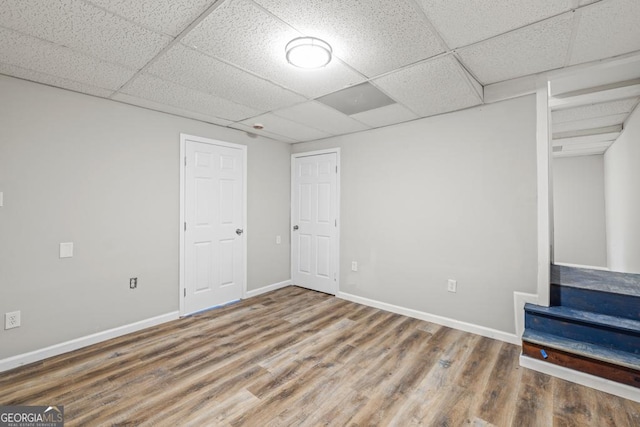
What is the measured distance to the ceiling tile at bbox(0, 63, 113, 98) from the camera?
222 centimetres

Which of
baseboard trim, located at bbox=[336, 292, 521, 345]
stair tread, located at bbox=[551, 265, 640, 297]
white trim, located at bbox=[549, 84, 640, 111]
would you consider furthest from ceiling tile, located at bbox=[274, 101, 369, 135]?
stair tread, located at bbox=[551, 265, 640, 297]

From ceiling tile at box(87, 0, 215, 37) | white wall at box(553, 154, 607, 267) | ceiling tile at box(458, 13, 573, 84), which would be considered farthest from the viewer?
white wall at box(553, 154, 607, 267)

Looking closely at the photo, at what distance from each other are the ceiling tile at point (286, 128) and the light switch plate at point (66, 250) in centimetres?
222

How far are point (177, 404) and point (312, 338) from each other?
1.32 metres

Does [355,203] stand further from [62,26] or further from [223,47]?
[62,26]

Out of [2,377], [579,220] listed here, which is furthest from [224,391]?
[579,220]

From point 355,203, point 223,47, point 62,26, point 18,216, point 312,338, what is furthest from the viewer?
point 355,203

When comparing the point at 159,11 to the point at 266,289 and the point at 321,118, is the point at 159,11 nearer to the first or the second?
the point at 321,118

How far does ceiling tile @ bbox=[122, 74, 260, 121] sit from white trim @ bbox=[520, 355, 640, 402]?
3551mm

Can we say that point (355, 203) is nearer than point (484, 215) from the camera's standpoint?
No

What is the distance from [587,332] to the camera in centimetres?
225

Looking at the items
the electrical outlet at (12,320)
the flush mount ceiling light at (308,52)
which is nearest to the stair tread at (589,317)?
the flush mount ceiling light at (308,52)

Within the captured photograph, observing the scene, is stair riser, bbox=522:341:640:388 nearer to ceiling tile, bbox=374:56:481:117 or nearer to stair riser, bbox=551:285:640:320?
stair riser, bbox=551:285:640:320

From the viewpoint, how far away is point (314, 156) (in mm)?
4508
